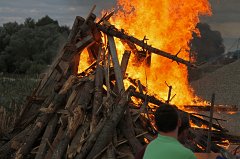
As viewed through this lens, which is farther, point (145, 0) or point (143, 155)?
point (145, 0)

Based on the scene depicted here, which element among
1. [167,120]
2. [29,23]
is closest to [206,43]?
[29,23]

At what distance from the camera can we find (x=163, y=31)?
500 inches

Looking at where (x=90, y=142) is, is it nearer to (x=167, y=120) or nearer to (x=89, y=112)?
(x=89, y=112)

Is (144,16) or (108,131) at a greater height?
(144,16)

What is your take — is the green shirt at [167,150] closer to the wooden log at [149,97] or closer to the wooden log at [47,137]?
the wooden log at [47,137]

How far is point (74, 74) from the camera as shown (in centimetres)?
1113

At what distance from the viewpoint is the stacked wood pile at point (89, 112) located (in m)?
8.86

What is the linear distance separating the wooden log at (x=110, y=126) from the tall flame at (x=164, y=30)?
270 centimetres

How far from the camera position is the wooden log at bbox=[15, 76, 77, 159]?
31.5ft

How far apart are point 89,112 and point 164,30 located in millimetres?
4331

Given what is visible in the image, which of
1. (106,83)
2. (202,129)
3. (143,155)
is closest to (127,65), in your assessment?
(106,83)

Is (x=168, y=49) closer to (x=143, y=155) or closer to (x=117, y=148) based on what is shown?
(x=117, y=148)

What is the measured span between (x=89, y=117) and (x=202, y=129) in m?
2.77

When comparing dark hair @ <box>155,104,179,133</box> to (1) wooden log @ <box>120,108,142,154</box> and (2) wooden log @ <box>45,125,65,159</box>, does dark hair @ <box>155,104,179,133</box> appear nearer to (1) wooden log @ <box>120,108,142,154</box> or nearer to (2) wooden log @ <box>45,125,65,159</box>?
(1) wooden log @ <box>120,108,142,154</box>
